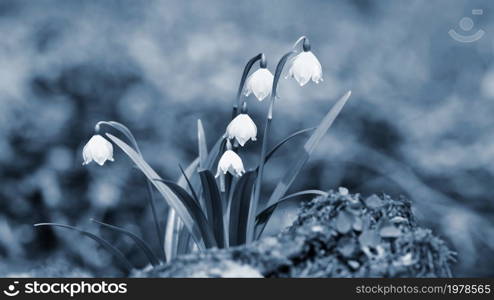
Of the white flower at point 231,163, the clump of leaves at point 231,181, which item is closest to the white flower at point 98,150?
the clump of leaves at point 231,181

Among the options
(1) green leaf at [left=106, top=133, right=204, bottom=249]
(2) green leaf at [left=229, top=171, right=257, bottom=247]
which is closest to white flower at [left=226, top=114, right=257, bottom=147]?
(2) green leaf at [left=229, top=171, right=257, bottom=247]

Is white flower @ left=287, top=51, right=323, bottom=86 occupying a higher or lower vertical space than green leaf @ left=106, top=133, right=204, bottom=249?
higher

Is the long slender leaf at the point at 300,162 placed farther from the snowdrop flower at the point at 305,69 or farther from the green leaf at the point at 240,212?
the snowdrop flower at the point at 305,69

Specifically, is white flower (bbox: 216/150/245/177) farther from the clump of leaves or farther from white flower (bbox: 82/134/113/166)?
white flower (bbox: 82/134/113/166)

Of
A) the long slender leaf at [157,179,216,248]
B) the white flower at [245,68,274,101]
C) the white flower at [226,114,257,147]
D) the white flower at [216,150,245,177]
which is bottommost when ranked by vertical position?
the long slender leaf at [157,179,216,248]

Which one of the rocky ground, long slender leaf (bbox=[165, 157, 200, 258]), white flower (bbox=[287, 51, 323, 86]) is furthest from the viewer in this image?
long slender leaf (bbox=[165, 157, 200, 258])

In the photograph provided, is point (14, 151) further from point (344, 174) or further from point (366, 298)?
point (366, 298)
